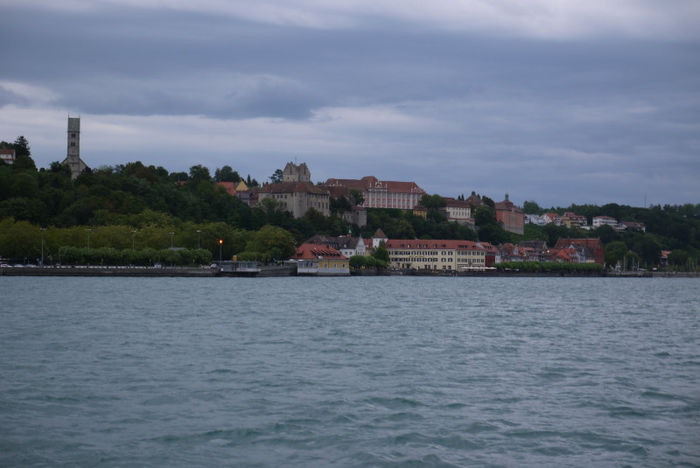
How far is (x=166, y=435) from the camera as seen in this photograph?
14859 millimetres

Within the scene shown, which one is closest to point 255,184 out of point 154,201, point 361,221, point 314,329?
point 361,221

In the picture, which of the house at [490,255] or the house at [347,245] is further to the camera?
the house at [490,255]

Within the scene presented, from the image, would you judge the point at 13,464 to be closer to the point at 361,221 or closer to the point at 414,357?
the point at 414,357

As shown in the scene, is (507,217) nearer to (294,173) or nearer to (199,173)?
(294,173)

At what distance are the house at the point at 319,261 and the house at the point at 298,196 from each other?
3086 centimetres

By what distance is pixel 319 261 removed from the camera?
11788 centimetres

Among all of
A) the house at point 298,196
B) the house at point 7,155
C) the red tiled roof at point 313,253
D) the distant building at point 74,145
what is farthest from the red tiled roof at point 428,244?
the house at point 7,155

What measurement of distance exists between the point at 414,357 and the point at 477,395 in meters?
6.20

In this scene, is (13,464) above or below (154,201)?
below

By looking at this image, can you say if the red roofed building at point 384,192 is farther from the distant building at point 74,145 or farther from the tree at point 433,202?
the distant building at point 74,145

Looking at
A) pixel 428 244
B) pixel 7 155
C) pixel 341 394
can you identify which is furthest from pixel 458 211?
pixel 341 394

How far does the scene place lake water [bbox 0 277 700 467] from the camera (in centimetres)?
1414

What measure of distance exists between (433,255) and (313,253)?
3172 cm

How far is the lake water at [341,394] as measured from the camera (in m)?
14.1
